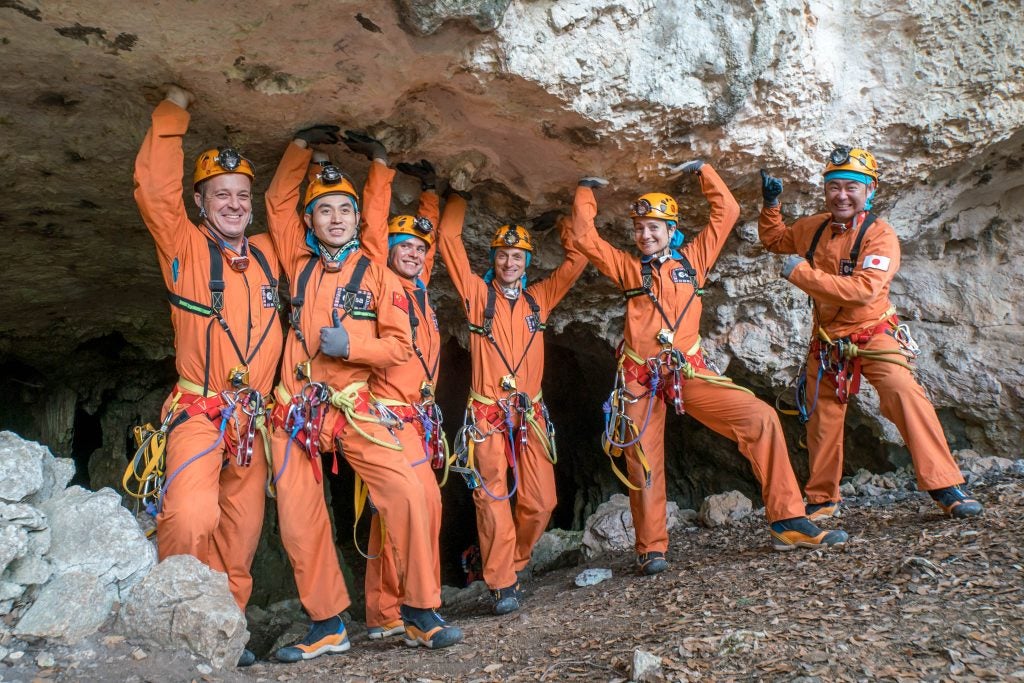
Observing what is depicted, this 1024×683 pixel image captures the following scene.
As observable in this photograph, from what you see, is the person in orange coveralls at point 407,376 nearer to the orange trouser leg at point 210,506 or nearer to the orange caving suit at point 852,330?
the orange trouser leg at point 210,506

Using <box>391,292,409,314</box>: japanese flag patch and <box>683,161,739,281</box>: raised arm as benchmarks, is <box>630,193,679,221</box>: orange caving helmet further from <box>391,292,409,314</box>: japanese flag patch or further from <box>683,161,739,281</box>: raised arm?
<box>391,292,409,314</box>: japanese flag patch

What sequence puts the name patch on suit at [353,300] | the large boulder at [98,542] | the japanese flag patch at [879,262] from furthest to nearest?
the japanese flag patch at [879,262]
the name patch on suit at [353,300]
the large boulder at [98,542]

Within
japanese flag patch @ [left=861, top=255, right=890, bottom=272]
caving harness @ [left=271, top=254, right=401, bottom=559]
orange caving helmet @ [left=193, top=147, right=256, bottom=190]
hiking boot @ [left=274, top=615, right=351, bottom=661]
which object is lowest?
hiking boot @ [left=274, top=615, right=351, bottom=661]

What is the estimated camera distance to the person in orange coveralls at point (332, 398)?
14.6 feet

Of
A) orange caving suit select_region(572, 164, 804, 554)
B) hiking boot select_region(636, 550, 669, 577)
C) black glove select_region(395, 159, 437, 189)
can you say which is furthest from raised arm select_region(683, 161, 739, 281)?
hiking boot select_region(636, 550, 669, 577)

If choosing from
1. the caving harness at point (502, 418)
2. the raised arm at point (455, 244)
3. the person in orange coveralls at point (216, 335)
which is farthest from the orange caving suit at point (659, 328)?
the person in orange coveralls at point (216, 335)

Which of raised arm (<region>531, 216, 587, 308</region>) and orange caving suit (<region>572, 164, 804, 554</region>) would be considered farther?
raised arm (<region>531, 216, 587, 308</region>)

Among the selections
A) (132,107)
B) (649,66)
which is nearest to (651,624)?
(649,66)

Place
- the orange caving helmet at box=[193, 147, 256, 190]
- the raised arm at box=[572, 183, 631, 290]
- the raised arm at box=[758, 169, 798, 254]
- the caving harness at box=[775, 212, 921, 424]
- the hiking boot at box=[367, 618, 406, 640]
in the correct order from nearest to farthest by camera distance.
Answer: the orange caving helmet at box=[193, 147, 256, 190] → the hiking boot at box=[367, 618, 406, 640] → the caving harness at box=[775, 212, 921, 424] → the raised arm at box=[572, 183, 631, 290] → the raised arm at box=[758, 169, 798, 254]

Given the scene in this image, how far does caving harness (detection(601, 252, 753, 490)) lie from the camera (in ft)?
18.4

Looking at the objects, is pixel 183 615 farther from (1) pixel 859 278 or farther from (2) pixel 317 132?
(1) pixel 859 278

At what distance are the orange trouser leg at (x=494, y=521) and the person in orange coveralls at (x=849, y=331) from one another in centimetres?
212

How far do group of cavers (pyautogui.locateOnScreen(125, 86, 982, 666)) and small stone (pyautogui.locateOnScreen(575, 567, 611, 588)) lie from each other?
386mm

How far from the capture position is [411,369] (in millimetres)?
5285
